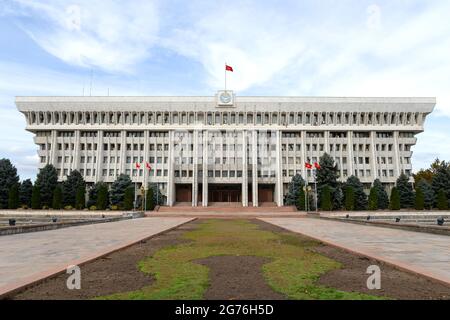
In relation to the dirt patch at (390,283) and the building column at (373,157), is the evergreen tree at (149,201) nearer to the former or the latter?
the building column at (373,157)

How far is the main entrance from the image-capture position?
68.6 m

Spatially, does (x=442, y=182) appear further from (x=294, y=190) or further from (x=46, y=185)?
(x=46, y=185)

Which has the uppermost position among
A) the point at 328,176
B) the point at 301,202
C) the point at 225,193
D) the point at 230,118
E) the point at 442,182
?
the point at 230,118

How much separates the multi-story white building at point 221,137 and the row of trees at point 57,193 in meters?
7.87

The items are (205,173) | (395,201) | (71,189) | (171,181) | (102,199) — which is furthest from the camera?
(171,181)

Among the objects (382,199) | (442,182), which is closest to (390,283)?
(382,199)

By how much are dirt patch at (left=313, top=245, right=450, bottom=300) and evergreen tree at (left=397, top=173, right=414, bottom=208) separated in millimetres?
58461

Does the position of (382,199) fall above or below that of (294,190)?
below

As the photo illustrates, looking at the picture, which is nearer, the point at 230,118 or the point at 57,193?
the point at 57,193

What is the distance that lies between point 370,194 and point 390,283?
57382 millimetres

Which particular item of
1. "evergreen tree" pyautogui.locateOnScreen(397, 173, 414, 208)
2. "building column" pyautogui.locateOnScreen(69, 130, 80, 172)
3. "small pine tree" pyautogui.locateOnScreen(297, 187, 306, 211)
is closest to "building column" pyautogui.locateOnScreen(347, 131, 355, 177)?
"evergreen tree" pyautogui.locateOnScreen(397, 173, 414, 208)

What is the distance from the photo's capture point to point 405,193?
58.7 metres

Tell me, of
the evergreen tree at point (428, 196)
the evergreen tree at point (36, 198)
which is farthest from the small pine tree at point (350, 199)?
the evergreen tree at point (36, 198)
